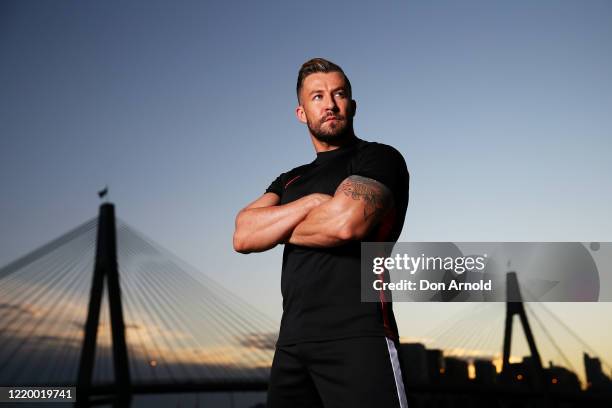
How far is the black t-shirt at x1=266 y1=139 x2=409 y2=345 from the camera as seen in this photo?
1.44 meters

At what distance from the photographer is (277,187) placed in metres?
2.00

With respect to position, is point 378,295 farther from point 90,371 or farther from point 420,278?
point 90,371

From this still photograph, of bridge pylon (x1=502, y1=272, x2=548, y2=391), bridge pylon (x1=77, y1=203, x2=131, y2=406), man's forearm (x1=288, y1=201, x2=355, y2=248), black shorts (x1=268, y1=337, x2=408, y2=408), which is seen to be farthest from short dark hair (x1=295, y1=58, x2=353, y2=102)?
bridge pylon (x1=502, y1=272, x2=548, y2=391)

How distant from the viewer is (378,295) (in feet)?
4.85

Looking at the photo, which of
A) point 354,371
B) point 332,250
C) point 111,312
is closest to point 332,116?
point 332,250

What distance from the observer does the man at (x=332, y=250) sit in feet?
4.59

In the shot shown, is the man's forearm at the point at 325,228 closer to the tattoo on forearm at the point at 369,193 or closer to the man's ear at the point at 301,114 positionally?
the tattoo on forearm at the point at 369,193

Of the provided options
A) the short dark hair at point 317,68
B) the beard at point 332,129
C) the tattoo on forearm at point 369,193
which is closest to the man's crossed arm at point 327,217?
the tattoo on forearm at point 369,193

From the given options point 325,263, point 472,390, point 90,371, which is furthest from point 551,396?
point 325,263

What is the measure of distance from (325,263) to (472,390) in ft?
72.1

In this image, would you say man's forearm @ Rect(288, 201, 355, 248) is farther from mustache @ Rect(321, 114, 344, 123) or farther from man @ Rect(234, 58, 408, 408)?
mustache @ Rect(321, 114, 344, 123)

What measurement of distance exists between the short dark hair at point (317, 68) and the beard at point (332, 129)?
4.4 inches

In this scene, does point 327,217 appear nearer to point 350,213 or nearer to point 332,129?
point 350,213

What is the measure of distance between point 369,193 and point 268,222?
36 cm
